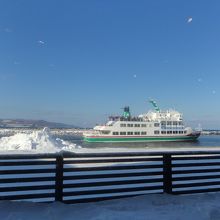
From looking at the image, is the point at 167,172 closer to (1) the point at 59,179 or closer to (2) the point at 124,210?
(2) the point at 124,210

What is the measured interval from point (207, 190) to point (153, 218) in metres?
2.55

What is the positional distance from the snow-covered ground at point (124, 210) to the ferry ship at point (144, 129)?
8123 cm

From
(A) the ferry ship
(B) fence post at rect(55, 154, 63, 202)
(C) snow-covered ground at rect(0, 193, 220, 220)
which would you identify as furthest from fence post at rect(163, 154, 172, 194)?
(A) the ferry ship

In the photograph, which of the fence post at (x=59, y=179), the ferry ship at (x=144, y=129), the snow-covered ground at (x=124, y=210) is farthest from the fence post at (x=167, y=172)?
the ferry ship at (x=144, y=129)

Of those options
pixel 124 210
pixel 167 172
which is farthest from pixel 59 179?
pixel 167 172

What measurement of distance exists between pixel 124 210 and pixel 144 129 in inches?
3374

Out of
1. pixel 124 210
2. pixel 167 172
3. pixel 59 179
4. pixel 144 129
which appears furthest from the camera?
pixel 144 129

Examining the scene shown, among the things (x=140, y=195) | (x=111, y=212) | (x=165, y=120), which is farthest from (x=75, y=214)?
(x=165, y=120)

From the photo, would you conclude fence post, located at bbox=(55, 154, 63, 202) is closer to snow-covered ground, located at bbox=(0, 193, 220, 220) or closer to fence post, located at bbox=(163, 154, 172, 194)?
snow-covered ground, located at bbox=(0, 193, 220, 220)

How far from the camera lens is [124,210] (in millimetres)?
6477

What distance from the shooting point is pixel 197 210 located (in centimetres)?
652

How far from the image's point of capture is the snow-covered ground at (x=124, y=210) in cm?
597

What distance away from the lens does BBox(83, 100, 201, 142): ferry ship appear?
89375 mm

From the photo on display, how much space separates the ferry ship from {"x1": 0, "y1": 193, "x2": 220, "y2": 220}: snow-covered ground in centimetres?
8123
